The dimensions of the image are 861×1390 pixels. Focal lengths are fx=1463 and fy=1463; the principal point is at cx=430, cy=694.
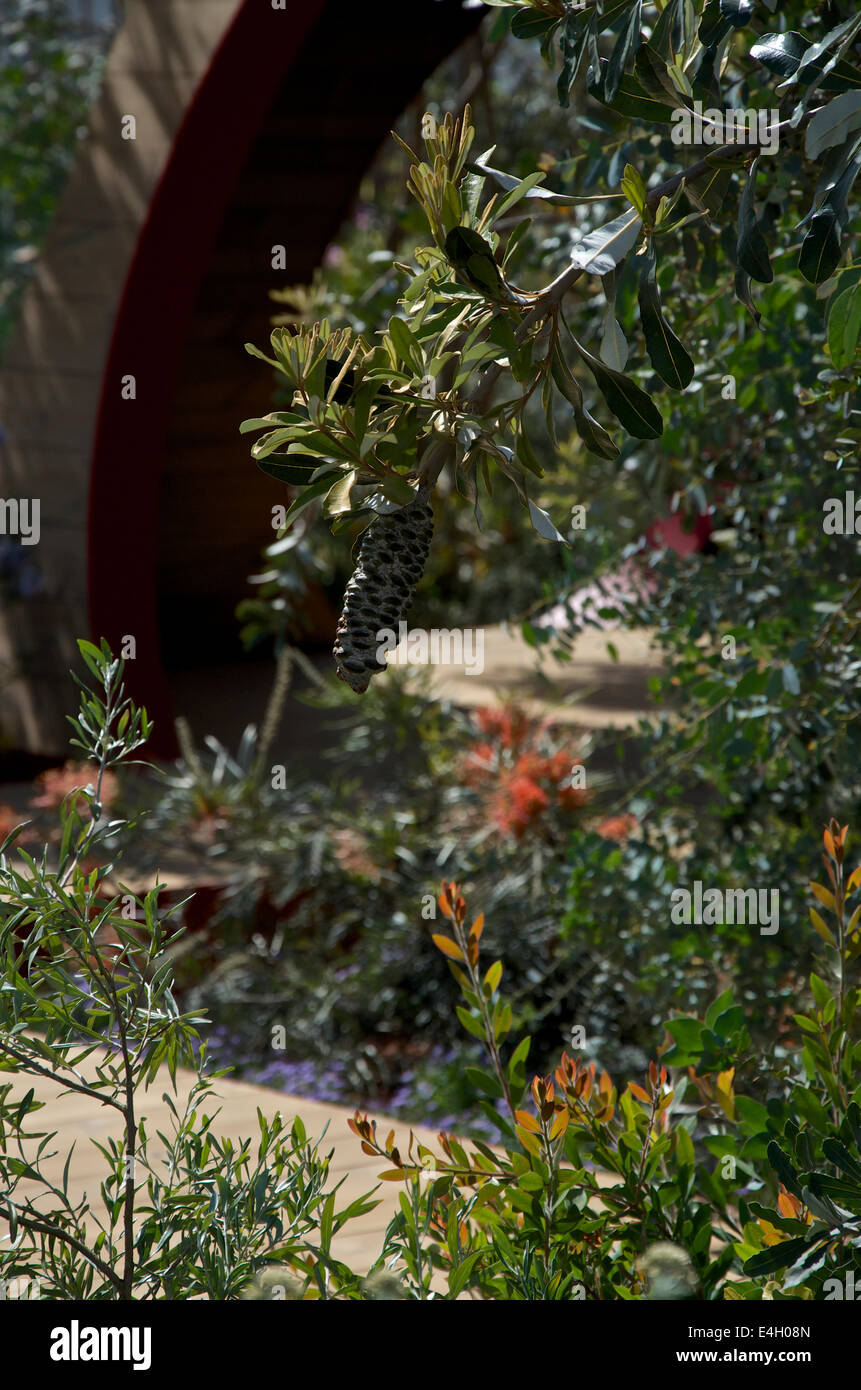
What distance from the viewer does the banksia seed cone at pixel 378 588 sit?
1259mm

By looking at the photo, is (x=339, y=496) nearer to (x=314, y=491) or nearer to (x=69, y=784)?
(x=314, y=491)

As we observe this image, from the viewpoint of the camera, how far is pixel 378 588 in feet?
4.16

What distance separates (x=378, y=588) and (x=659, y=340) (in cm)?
33

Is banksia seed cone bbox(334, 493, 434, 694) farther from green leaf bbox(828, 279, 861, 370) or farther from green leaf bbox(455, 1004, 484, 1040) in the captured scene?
green leaf bbox(455, 1004, 484, 1040)

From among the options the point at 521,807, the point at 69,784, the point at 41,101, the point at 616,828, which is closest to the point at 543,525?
the point at 616,828

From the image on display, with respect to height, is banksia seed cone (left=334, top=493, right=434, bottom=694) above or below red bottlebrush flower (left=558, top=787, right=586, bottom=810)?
above

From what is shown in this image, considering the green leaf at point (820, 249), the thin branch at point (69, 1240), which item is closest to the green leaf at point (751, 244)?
the green leaf at point (820, 249)

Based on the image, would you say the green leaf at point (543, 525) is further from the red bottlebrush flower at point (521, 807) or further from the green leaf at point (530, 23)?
the red bottlebrush flower at point (521, 807)

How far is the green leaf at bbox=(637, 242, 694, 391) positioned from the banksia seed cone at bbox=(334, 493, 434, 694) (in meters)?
0.24

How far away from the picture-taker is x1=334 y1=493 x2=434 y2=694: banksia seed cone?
1.26 meters

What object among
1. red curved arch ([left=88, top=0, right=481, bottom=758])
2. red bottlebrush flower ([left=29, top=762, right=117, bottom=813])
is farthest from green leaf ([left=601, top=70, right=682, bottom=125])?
red curved arch ([left=88, top=0, right=481, bottom=758])

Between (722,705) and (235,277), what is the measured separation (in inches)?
173

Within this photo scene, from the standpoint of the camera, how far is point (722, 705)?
111 inches

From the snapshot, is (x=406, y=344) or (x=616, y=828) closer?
(x=406, y=344)
